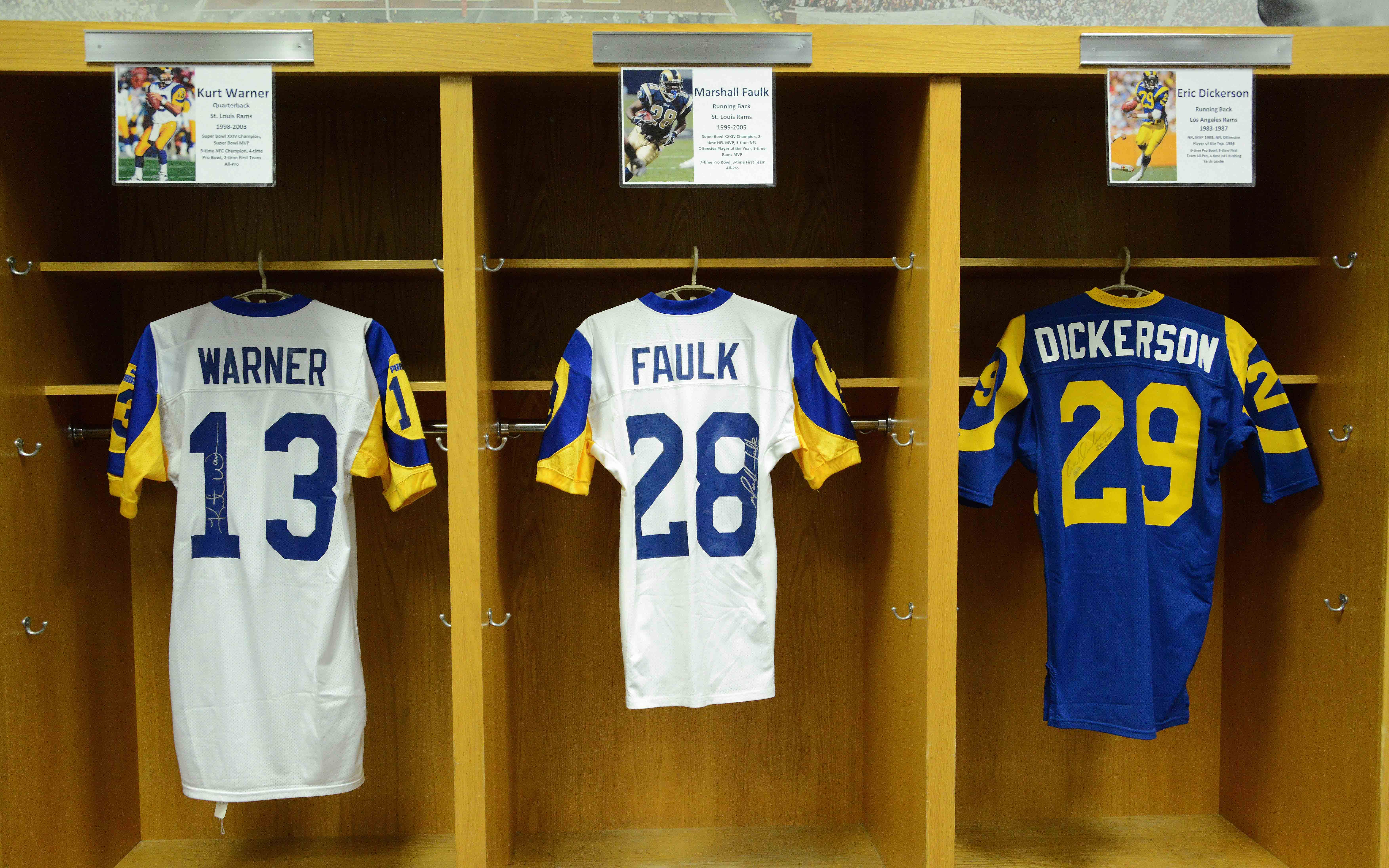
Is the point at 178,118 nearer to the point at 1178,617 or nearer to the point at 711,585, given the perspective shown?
the point at 711,585

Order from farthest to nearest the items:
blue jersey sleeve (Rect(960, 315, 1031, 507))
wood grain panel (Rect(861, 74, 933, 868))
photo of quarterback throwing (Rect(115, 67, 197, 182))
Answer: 1. blue jersey sleeve (Rect(960, 315, 1031, 507))
2. wood grain panel (Rect(861, 74, 933, 868))
3. photo of quarterback throwing (Rect(115, 67, 197, 182))

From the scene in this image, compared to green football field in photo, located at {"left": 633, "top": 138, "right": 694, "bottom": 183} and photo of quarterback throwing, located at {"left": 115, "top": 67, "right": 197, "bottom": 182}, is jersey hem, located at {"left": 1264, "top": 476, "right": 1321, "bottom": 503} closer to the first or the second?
green football field in photo, located at {"left": 633, "top": 138, "right": 694, "bottom": 183}

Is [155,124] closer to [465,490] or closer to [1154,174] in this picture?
[465,490]

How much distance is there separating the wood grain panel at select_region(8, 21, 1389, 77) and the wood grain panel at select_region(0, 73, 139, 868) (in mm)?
294

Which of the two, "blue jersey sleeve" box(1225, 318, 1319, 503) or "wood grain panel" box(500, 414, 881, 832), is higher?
"blue jersey sleeve" box(1225, 318, 1319, 503)

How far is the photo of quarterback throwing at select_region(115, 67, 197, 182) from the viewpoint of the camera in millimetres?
1628

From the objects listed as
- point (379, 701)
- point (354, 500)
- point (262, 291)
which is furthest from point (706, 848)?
point (262, 291)

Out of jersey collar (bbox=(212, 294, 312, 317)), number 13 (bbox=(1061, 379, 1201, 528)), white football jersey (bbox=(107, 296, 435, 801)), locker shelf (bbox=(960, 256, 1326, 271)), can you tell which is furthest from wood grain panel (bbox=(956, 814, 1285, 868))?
jersey collar (bbox=(212, 294, 312, 317))

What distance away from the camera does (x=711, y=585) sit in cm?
187

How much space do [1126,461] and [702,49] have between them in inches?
50.8

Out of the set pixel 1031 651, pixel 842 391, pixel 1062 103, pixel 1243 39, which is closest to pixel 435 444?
pixel 842 391

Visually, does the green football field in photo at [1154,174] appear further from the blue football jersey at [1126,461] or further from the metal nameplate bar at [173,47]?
the metal nameplate bar at [173,47]

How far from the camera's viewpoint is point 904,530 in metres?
1.91

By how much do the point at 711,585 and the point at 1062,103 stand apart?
4.98 feet
